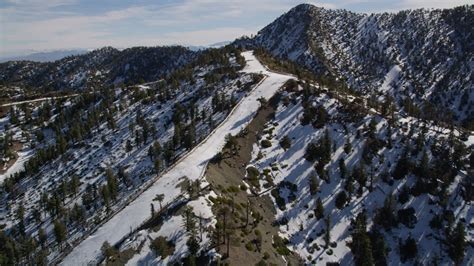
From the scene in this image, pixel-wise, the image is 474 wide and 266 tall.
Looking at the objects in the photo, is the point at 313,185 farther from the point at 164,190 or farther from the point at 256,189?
the point at 164,190

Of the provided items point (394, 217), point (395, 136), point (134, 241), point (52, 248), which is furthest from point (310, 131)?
point (52, 248)

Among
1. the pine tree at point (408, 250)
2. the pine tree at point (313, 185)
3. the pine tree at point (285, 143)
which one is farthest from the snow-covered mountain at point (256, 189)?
the pine tree at point (313, 185)

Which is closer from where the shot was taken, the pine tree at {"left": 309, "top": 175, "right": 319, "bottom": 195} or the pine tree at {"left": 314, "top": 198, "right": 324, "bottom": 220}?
the pine tree at {"left": 314, "top": 198, "right": 324, "bottom": 220}

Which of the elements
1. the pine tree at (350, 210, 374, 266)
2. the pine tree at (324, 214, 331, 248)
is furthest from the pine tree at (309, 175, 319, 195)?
the pine tree at (350, 210, 374, 266)

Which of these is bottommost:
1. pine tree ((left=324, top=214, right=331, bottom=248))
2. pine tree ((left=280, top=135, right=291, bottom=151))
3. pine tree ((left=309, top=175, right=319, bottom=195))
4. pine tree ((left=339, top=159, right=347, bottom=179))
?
pine tree ((left=324, top=214, right=331, bottom=248))

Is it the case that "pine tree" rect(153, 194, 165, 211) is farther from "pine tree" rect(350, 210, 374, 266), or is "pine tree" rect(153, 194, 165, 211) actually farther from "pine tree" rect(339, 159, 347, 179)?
"pine tree" rect(339, 159, 347, 179)

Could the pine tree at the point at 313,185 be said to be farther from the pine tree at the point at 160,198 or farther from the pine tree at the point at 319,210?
the pine tree at the point at 160,198

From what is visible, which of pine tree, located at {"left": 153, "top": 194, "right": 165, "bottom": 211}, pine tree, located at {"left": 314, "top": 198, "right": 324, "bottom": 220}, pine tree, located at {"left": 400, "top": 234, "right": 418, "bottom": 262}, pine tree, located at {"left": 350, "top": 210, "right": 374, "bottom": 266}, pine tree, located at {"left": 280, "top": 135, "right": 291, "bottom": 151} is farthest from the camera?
pine tree, located at {"left": 280, "top": 135, "right": 291, "bottom": 151}

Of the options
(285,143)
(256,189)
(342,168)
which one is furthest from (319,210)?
(285,143)
